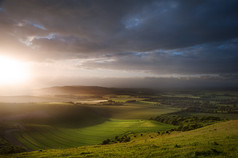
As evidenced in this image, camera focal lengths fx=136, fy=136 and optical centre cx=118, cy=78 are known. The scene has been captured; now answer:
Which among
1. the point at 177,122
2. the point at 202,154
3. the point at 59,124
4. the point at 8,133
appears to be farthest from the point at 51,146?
the point at 177,122

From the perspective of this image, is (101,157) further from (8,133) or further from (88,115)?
(88,115)

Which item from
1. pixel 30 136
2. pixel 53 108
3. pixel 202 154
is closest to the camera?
pixel 202 154

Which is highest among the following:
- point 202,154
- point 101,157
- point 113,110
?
point 202,154

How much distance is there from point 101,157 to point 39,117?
11523 centimetres

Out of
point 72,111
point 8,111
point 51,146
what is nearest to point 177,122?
point 51,146

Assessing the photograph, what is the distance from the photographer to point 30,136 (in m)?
68.9

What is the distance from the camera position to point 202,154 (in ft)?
48.2

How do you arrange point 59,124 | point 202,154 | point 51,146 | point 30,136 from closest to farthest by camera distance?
point 202,154
point 51,146
point 30,136
point 59,124

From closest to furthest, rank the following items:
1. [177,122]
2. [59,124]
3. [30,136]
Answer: [30,136] < [177,122] < [59,124]

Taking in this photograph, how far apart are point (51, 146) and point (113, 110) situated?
4609 inches

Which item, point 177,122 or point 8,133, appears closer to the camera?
point 8,133

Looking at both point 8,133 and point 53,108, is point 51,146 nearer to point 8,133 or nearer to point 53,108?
point 8,133

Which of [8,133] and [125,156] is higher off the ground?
[125,156]

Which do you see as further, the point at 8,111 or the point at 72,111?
the point at 72,111
